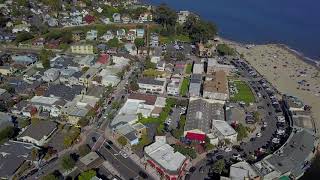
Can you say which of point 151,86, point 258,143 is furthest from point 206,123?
point 151,86

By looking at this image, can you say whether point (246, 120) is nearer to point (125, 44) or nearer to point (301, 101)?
point (301, 101)

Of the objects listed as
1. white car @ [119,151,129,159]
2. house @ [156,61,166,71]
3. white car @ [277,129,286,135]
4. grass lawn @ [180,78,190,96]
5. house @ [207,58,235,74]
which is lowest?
white car @ [119,151,129,159]

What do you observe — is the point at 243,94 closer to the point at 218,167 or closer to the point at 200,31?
the point at 218,167

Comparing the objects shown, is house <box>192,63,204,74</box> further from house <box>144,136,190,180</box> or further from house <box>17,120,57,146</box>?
Answer: house <box>17,120,57,146</box>

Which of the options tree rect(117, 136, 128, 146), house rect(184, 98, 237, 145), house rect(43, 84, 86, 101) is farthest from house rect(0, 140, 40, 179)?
house rect(184, 98, 237, 145)

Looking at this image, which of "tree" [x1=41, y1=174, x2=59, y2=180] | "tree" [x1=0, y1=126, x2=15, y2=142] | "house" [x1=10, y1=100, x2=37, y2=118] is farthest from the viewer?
"house" [x1=10, y1=100, x2=37, y2=118]

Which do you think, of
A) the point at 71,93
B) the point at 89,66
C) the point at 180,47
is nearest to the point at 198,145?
the point at 71,93

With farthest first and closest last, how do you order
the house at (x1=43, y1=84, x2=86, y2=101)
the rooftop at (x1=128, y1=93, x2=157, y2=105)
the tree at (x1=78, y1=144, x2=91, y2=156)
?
1. the rooftop at (x1=128, y1=93, x2=157, y2=105)
2. the house at (x1=43, y1=84, x2=86, y2=101)
3. the tree at (x1=78, y1=144, x2=91, y2=156)

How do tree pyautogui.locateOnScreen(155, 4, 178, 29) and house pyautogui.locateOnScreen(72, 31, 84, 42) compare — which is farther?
tree pyautogui.locateOnScreen(155, 4, 178, 29)
